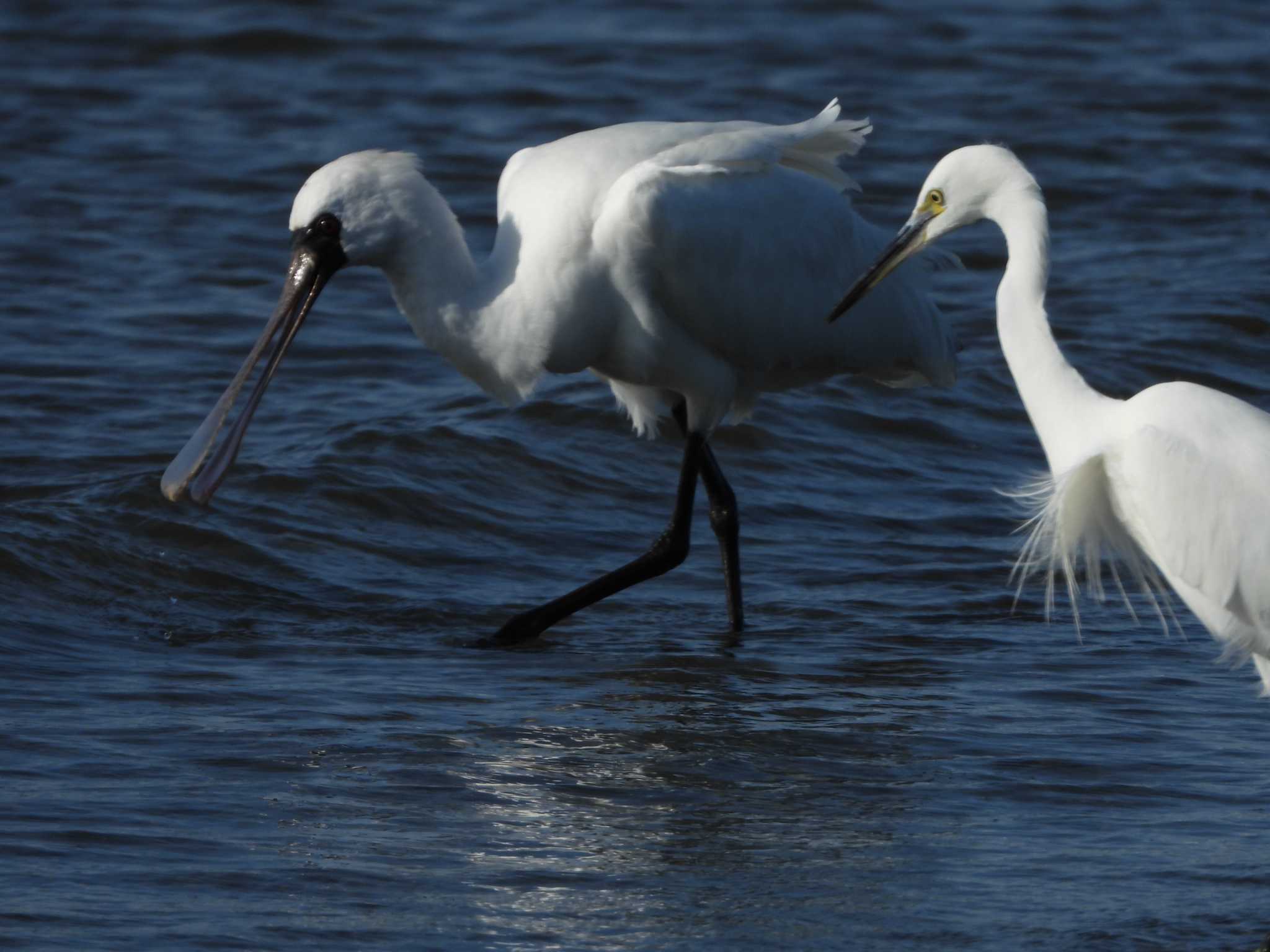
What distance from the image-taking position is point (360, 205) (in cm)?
790

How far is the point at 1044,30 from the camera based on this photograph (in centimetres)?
2191

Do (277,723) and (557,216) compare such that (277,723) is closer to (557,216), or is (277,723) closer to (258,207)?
(557,216)

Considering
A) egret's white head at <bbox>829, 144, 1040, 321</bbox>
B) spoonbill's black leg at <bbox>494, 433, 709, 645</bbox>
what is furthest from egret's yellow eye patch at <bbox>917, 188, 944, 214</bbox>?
spoonbill's black leg at <bbox>494, 433, 709, 645</bbox>

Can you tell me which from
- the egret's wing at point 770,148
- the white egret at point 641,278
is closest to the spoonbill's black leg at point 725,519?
the white egret at point 641,278

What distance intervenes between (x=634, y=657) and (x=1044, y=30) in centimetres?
1523

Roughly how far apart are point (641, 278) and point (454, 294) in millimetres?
711

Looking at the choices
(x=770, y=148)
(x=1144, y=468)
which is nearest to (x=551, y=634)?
(x=770, y=148)

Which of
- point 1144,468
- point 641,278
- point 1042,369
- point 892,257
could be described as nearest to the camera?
point 1144,468

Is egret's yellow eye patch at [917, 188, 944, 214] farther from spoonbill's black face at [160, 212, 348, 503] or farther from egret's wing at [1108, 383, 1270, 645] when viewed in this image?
spoonbill's black face at [160, 212, 348, 503]

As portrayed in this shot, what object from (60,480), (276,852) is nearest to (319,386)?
(60,480)

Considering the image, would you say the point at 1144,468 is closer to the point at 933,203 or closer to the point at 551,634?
the point at 933,203

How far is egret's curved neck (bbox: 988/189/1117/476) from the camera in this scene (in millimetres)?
6633

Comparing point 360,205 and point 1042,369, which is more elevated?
point 360,205

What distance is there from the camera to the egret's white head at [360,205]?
25.8ft
